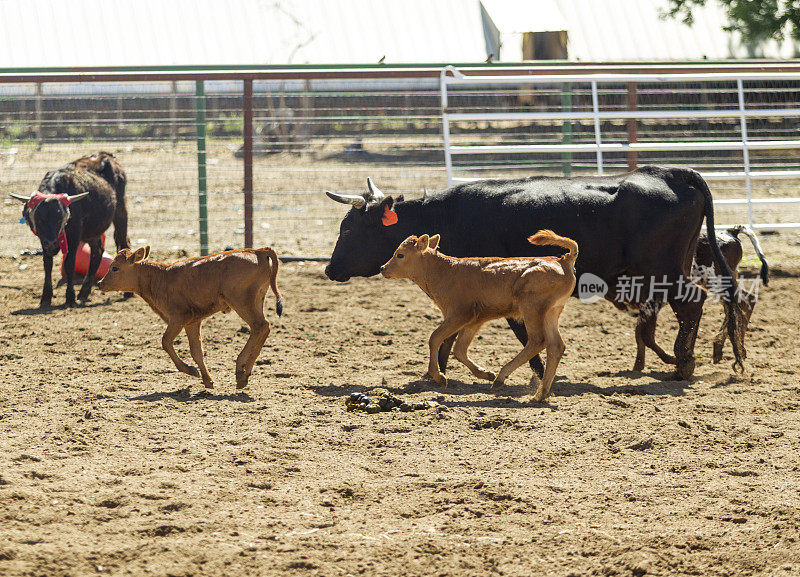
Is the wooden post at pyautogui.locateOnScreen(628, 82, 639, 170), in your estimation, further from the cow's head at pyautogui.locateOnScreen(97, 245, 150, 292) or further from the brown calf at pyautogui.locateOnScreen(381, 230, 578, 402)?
the cow's head at pyautogui.locateOnScreen(97, 245, 150, 292)

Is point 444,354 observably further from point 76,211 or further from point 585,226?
point 76,211

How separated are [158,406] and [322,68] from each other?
26.4 feet

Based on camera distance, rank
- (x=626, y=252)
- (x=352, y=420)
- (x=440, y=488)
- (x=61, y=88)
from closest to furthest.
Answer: (x=440, y=488), (x=352, y=420), (x=626, y=252), (x=61, y=88)

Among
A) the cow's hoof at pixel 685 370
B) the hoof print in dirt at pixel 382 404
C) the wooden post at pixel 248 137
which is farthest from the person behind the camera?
the wooden post at pixel 248 137

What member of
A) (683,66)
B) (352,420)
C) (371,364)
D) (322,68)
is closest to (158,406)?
(352,420)

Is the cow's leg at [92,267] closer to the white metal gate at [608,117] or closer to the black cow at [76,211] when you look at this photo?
the black cow at [76,211]

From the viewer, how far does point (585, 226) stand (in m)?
7.30

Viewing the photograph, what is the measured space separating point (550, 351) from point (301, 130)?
931 cm

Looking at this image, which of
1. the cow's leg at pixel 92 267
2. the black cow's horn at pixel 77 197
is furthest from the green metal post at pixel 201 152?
the black cow's horn at pixel 77 197

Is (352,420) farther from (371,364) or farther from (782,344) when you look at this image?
(782,344)

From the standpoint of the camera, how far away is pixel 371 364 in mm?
7422

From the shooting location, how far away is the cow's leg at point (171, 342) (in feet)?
20.9

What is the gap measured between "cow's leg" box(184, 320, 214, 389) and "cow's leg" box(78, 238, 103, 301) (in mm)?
3868

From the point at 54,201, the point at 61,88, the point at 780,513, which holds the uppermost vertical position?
the point at 61,88
